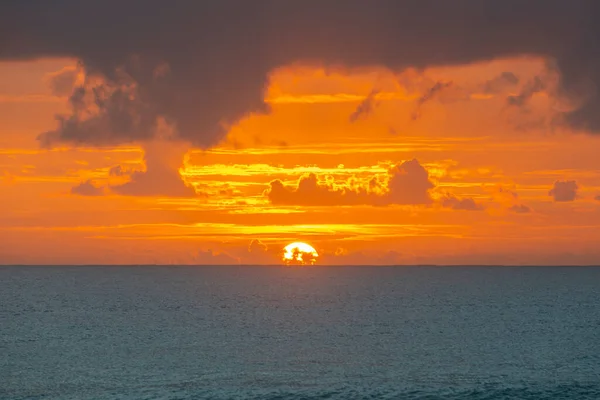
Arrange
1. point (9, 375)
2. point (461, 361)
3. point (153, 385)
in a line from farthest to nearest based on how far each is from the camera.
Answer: point (461, 361) → point (9, 375) → point (153, 385)

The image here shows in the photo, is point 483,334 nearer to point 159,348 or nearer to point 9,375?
point 159,348

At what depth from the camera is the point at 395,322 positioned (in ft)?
469

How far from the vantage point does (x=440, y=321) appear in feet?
477

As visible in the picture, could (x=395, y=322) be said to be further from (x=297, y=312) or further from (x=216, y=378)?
(x=216, y=378)

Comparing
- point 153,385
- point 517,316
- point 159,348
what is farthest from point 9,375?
point 517,316

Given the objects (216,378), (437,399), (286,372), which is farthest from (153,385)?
(437,399)

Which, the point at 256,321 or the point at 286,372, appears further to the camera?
the point at 256,321

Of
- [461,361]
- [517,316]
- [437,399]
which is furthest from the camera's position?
[517,316]

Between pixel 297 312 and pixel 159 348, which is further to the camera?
pixel 297 312

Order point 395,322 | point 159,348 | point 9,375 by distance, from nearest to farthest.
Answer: point 9,375, point 159,348, point 395,322

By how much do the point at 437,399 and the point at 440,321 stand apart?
248 feet

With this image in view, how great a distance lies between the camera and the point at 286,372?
84938 millimetres

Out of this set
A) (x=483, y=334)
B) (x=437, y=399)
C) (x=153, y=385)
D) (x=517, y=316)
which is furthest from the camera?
(x=517, y=316)

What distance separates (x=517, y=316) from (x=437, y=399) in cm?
9341
